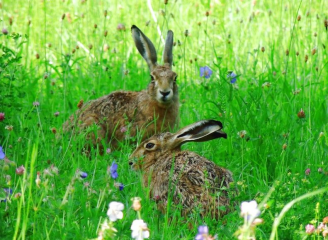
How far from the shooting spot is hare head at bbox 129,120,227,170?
553 centimetres

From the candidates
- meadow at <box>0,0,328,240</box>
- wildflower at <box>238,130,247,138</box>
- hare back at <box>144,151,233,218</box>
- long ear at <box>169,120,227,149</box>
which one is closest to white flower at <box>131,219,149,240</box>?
meadow at <box>0,0,328,240</box>

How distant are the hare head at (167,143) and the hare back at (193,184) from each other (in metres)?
0.35

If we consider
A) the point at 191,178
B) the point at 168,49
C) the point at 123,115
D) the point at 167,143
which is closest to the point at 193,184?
the point at 191,178

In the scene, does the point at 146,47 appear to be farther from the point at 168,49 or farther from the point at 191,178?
the point at 191,178

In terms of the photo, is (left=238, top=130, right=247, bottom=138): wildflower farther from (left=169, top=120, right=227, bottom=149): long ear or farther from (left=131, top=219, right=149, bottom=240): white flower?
(left=131, top=219, right=149, bottom=240): white flower

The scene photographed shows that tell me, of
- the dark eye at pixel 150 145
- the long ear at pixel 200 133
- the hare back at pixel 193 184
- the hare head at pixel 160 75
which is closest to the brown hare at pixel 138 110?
the hare head at pixel 160 75

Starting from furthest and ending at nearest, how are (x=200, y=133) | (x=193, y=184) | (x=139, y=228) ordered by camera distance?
(x=200, y=133) < (x=193, y=184) < (x=139, y=228)

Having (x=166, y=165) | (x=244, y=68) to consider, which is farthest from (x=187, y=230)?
(x=244, y=68)

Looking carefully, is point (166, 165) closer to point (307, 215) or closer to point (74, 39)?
point (307, 215)

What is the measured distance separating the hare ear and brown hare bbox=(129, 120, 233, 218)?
2071mm

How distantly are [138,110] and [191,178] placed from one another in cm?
256

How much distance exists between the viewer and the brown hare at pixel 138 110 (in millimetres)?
7157

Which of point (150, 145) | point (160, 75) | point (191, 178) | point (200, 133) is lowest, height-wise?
point (191, 178)

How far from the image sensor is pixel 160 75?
7.21 meters
